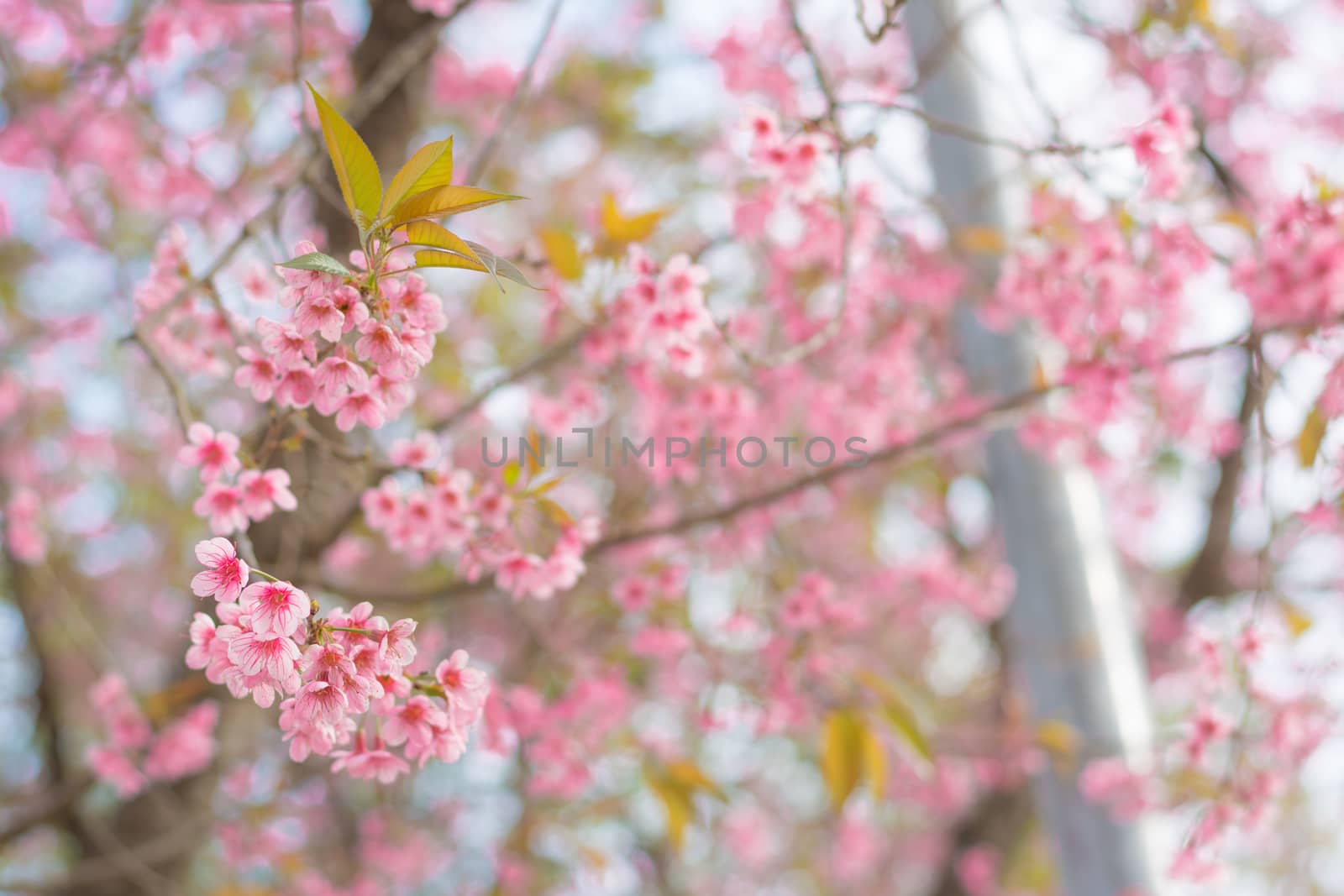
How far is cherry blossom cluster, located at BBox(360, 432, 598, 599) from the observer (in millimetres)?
1301

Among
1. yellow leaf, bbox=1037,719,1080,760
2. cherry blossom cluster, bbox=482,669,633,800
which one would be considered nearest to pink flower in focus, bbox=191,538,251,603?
cherry blossom cluster, bbox=482,669,633,800

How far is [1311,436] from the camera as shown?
1393mm

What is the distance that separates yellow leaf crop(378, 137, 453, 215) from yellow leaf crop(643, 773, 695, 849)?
4.14ft

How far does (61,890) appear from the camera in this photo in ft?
8.71

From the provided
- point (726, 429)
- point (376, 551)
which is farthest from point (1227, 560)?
point (376, 551)

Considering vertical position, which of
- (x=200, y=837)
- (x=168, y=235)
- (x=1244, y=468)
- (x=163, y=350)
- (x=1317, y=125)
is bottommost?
(x=200, y=837)

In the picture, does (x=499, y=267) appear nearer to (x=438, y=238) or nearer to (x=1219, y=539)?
(x=438, y=238)

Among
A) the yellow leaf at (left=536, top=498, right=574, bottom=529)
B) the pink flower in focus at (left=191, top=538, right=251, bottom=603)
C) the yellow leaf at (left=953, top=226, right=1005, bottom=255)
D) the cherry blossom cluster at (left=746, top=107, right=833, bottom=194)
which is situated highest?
the cherry blossom cluster at (left=746, top=107, right=833, bottom=194)

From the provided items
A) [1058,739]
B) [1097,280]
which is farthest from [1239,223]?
[1058,739]

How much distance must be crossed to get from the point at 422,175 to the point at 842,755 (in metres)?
1.31

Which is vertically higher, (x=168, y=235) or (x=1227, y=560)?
(x=168, y=235)

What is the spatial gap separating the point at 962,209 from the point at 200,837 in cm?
243

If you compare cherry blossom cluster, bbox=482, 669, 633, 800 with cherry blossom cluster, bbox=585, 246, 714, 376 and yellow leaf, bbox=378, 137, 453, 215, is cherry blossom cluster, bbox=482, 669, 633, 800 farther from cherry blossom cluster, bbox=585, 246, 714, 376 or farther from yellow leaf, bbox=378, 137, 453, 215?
yellow leaf, bbox=378, 137, 453, 215

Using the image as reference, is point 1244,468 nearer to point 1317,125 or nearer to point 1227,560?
point 1227,560
